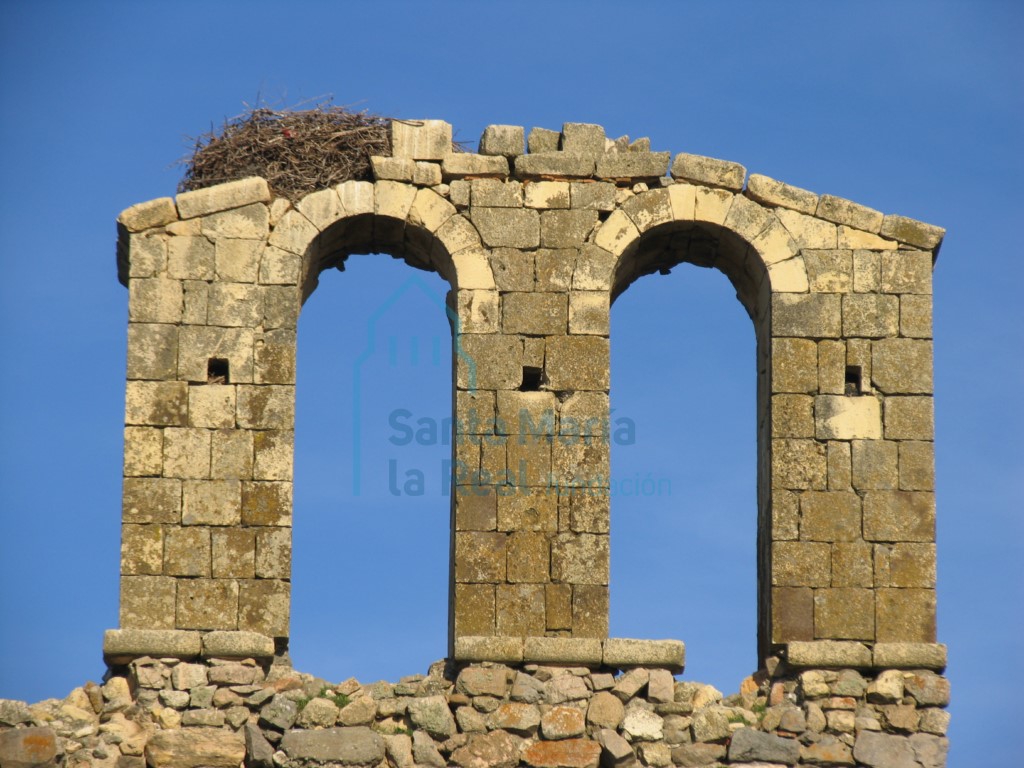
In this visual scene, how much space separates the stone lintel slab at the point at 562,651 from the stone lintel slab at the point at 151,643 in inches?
94.4

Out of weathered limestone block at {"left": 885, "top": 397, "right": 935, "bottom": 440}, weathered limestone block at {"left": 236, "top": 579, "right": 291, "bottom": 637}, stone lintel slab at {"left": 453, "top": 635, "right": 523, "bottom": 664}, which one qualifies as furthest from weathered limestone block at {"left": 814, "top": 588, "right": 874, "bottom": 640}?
weathered limestone block at {"left": 236, "top": 579, "right": 291, "bottom": 637}

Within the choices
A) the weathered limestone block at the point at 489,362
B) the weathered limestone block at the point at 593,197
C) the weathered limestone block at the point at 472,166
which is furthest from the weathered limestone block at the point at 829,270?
the weathered limestone block at the point at 472,166

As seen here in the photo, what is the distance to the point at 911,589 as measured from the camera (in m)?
18.5

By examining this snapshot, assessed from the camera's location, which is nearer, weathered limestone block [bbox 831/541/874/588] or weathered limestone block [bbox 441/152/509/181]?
weathered limestone block [bbox 831/541/874/588]

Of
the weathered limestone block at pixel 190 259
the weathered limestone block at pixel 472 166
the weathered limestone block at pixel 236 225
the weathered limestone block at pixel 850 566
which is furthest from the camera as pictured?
the weathered limestone block at pixel 472 166

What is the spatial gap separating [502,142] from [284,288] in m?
2.06

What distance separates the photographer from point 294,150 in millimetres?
19797

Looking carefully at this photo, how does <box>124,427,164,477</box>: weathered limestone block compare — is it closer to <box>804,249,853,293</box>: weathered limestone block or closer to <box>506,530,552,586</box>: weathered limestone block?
<box>506,530,552,586</box>: weathered limestone block

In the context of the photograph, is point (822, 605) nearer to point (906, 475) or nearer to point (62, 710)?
point (906, 475)

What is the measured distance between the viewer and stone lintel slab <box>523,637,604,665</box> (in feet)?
59.7

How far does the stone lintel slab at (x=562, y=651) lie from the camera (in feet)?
59.7

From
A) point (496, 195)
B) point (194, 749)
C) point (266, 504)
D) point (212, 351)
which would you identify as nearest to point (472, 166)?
point (496, 195)

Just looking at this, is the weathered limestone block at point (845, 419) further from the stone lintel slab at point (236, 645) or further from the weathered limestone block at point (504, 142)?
the stone lintel slab at point (236, 645)

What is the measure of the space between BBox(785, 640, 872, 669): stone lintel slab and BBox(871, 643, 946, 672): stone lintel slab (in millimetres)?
81
